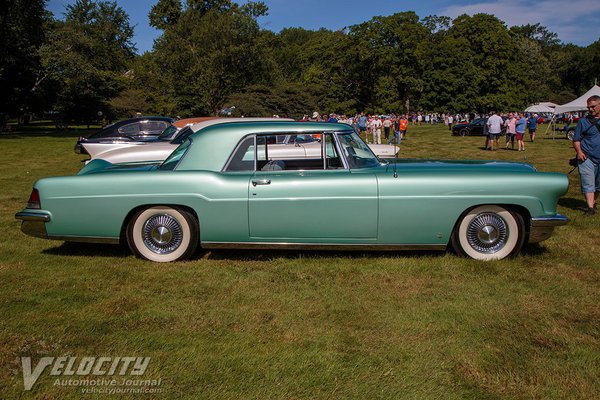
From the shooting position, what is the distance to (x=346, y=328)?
11.9ft

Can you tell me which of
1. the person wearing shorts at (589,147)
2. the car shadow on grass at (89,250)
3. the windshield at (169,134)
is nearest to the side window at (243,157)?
the car shadow on grass at (89,250)

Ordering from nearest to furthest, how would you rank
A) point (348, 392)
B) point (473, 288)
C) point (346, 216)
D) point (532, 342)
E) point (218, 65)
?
point (348, 392) → point (532, 342) → point (473, 288) → point (346, 216) → point (218, 65)

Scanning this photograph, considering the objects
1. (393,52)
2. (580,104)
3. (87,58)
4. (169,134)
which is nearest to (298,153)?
(169,134)

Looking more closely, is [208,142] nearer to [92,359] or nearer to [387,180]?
[387,180]

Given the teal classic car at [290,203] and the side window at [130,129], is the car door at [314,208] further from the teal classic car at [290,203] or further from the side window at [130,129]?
the side window at [130,129]

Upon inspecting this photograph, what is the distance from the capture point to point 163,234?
5.17m

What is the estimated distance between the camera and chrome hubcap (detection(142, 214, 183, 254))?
202 inches

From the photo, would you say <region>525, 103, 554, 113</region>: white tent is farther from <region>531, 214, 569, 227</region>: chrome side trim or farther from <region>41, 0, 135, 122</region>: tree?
<region>531, 214, 569, 227</region>: chrome side trim

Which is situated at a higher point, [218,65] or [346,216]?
[218,65]

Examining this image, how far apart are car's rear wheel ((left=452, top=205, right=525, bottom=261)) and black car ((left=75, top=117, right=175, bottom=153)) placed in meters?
10.1

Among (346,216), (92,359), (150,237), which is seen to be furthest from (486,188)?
(92,359)

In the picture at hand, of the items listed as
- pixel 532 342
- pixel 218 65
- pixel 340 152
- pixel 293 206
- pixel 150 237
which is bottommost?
pixel 532 342

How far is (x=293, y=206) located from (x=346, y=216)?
1.75ft

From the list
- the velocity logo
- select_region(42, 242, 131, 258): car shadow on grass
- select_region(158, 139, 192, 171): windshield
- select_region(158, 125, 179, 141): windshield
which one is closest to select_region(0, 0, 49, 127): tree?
select_region(158, 125, 179, 141): windshield
